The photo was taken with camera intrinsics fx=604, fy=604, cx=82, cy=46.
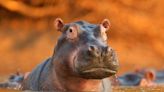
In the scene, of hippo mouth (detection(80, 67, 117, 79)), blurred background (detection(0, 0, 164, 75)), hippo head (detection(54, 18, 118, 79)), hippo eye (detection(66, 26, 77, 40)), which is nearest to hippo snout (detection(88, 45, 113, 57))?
hippo head (detection(54, 18, 118, 79))

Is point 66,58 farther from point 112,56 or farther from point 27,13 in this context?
point 27,13

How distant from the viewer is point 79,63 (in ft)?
13.6

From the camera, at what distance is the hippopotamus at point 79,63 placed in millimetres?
4086

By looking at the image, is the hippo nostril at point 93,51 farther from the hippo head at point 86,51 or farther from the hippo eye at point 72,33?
the hippo eye at point 72,33

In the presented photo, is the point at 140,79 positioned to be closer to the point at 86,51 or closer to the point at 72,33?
the point at 72,33

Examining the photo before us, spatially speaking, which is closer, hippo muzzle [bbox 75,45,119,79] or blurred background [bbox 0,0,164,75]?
hippo muzzle [bbox 75,45,119,79]

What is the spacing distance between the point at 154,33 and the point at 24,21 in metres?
2.82

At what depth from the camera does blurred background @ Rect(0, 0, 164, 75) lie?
491 inches

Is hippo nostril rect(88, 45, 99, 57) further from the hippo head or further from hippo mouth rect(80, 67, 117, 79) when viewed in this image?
hippo mouth rect(80, 67, 117, 79)

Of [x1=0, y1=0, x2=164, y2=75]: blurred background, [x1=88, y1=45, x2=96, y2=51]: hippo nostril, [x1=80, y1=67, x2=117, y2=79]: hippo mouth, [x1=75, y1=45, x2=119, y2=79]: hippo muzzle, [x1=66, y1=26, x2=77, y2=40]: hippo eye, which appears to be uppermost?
[x1=0, y1=0, x2=164, y2=75]: blurred background

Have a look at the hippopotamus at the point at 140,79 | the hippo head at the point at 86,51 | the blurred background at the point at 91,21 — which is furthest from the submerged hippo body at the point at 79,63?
the blurred background at the point at 91,21

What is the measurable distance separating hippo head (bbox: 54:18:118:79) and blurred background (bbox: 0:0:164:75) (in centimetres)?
753

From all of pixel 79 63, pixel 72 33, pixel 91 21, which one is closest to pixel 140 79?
pixel 72 33

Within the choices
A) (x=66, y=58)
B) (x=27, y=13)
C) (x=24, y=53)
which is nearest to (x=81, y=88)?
(x=66, y=58)
